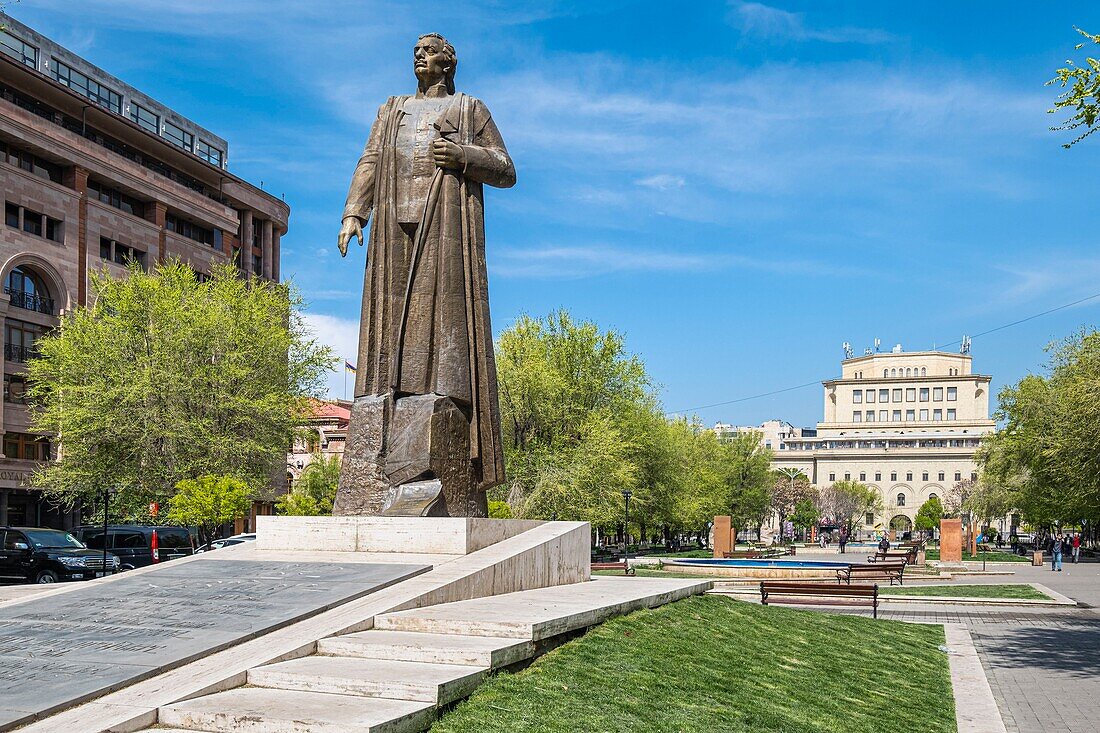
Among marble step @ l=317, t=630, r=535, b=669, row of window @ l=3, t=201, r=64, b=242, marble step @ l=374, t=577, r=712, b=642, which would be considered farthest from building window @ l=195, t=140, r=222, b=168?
marble step @ l=317, t=630, r=535, b=669

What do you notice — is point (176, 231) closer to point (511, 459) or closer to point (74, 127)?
point (74, 127)

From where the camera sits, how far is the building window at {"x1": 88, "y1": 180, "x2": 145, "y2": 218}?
5000cm

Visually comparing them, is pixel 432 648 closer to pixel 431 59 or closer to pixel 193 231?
pixel 431 59

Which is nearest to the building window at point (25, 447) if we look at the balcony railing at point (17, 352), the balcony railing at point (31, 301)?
the balcony railing at point (17, 352)

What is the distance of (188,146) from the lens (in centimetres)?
Result: 6644

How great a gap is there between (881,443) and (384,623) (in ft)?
465

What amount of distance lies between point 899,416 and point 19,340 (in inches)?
4828

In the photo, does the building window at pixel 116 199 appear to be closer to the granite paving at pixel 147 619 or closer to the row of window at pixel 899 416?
the granite paving at pixel 147 619

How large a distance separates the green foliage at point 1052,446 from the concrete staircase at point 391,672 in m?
27.0

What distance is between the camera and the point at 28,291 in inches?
1770

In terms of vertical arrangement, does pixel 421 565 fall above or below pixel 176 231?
below

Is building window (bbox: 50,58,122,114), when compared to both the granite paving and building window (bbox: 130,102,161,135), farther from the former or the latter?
the granite paving

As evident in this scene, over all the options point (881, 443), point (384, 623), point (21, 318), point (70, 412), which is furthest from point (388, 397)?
point (881, 443)

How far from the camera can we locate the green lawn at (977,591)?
25700mm
